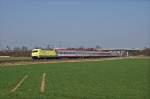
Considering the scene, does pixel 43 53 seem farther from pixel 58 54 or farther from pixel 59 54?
pixel 59 54

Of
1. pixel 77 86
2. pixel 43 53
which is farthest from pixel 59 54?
pixel 77 86

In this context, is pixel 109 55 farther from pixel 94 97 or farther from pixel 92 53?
pixel 94 97

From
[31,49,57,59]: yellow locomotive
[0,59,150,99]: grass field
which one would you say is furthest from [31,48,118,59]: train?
[0,59,150,99]: grass field

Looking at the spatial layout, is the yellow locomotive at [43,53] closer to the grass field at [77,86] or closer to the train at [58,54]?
the train at [58,54]

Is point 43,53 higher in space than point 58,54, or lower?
higher

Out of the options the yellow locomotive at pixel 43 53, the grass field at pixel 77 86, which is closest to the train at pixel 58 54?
the yellow locomotive at pixel 43 53

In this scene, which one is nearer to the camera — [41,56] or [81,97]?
[81,97]

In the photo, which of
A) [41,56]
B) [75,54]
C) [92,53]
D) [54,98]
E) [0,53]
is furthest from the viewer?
[0,53]

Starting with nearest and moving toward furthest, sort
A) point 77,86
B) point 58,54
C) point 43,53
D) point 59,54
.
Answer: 1. point 77,86
2. point 43,53
3. point 58,54
4. point 59,54

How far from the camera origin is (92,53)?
9588 cm

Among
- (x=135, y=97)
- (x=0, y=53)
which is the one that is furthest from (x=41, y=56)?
(x=135, y=97)

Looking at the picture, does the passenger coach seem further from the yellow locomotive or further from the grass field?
the grass field

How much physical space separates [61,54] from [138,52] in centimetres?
7901

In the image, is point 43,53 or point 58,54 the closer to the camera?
point 43,53
